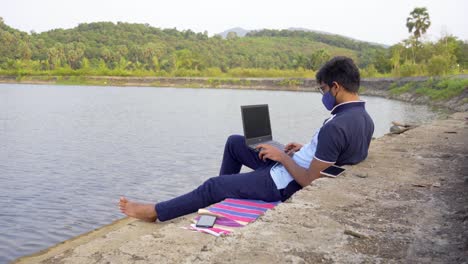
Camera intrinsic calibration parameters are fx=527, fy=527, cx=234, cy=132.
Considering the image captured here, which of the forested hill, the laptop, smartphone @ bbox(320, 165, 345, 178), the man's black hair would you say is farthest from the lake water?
the forested hill

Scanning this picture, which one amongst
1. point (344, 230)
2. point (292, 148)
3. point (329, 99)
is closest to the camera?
point (344, 230)

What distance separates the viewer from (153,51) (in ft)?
295

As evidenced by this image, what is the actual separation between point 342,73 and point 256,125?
2.96ft

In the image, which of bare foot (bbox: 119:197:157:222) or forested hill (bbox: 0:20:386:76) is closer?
bare foot (bbox: 119:197:157:222)

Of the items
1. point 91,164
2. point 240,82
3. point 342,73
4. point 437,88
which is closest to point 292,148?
point 342,73

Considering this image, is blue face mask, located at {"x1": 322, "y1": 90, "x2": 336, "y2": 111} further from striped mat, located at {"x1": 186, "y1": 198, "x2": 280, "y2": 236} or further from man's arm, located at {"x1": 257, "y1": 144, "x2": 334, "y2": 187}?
striped mat, located at {"x1": 186, "y1": 198, "x2": 280, "y2": 236}

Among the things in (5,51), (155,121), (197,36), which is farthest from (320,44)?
(155,121)

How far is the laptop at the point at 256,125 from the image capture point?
14.8 feet

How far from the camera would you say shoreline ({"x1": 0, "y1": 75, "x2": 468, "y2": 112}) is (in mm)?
37694

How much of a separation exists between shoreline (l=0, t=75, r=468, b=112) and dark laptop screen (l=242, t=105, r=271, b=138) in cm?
2520

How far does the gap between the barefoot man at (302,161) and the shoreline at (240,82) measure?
25453 millimetres

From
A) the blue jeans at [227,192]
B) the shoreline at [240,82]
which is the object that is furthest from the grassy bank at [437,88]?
the blue jeans at [227,192]

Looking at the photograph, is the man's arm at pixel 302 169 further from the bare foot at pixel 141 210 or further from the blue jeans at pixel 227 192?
the bare foot at pixel 141 210

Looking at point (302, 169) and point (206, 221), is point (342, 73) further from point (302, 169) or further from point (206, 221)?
point (206, 221)
